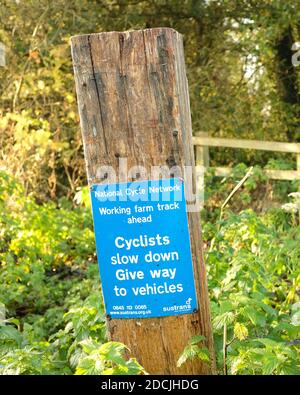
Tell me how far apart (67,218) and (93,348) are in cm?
571

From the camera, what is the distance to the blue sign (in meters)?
3.51

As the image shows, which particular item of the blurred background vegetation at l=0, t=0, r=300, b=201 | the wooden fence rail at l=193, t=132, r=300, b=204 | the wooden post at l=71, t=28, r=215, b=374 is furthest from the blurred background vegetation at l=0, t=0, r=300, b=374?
the wooden post at l=71, t=28, r=215, b=374

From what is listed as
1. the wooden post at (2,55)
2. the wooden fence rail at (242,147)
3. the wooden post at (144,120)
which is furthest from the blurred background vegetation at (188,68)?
the wooden post at (144,120)

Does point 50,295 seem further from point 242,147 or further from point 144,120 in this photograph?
point 242,147

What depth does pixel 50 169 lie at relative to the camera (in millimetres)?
12250

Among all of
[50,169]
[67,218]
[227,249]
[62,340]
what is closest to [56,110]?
[50,169]

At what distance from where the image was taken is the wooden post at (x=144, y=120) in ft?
11.4

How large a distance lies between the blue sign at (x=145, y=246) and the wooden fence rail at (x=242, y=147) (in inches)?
221

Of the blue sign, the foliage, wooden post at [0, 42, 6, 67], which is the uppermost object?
wooden post at [0, 42, 6, 67]

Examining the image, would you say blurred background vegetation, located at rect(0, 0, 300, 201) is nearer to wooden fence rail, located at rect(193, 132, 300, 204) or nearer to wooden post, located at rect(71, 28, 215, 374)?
wooden fence rail, located at rect(193, 132, 300, 204)

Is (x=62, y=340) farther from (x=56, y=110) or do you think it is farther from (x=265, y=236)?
(x=56, y=110)

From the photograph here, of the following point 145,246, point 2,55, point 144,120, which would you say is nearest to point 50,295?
point 145,246

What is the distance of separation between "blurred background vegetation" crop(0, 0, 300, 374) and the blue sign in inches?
62.6

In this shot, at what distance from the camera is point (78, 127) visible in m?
11.9
